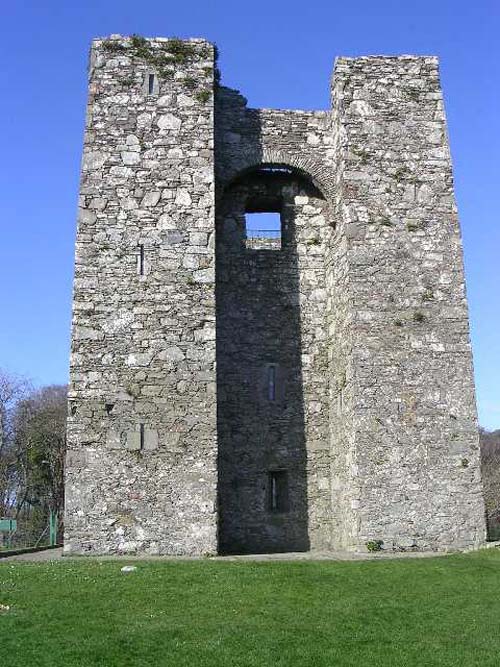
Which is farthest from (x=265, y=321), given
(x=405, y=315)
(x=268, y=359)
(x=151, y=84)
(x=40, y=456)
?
(x=40, y=456)

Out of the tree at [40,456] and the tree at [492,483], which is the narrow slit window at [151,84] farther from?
the tree at [492,483]

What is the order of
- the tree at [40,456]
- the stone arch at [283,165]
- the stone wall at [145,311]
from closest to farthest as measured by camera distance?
the stone wall at [145,311]
the stone arch at [283,165]
the tree at [40,456]

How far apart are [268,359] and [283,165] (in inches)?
167

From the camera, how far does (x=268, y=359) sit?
51.4ft

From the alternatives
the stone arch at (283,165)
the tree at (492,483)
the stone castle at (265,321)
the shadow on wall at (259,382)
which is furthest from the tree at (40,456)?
the stone arch at (283,165)

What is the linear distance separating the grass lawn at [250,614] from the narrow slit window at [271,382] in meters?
4.73

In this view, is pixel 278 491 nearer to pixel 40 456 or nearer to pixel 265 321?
pixel 265 321

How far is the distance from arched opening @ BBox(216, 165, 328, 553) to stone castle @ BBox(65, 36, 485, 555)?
0.04m

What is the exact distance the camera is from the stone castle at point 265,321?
1324 centimetres

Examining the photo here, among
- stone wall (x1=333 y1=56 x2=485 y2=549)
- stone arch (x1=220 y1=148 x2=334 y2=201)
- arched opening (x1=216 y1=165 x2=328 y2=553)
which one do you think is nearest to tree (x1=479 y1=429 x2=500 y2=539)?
arched opening (x1=216 y1=165 x2=328 y2=553)

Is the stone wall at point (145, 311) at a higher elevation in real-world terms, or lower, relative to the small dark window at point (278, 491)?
higher

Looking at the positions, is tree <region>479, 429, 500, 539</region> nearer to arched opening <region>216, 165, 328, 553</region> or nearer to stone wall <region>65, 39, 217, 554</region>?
arched opening <region>216, 165, 328, 553</region>

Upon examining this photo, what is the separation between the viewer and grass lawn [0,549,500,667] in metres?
7.12

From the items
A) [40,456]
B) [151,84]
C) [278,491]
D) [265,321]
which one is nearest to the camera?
[151,84]
